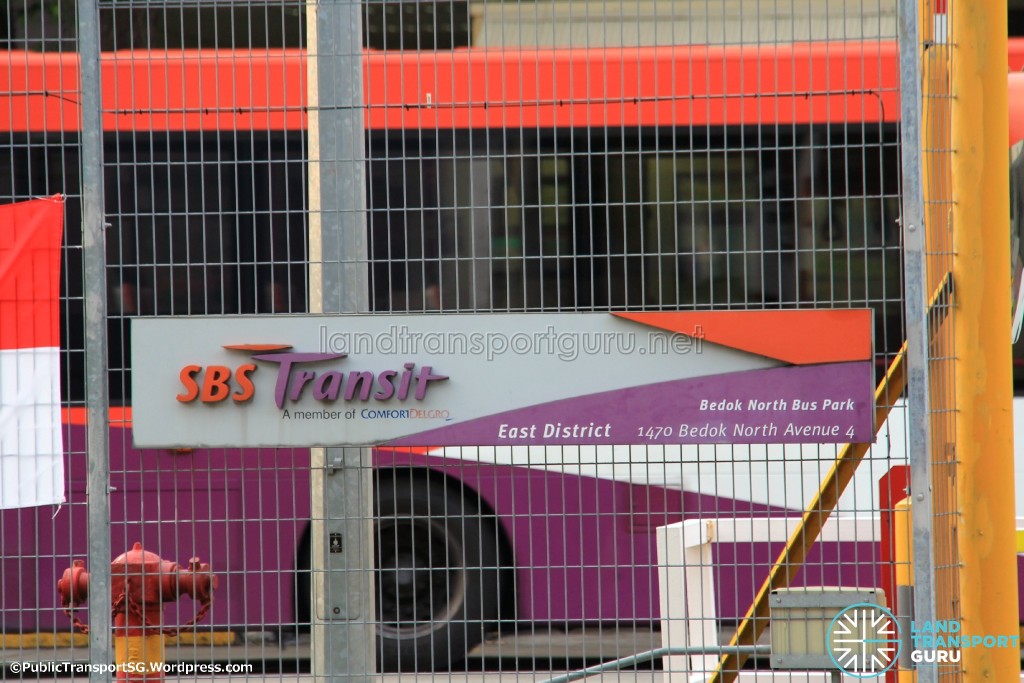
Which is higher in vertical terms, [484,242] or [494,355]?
[484,242]

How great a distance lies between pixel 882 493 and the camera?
14.2ft

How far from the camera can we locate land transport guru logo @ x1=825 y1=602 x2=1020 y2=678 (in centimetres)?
388

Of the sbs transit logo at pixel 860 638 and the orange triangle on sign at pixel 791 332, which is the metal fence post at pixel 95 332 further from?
the sbs transit logo at pixel 860 638

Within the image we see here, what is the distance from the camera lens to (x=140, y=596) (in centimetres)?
417

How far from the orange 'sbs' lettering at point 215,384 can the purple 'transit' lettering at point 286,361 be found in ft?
0.51

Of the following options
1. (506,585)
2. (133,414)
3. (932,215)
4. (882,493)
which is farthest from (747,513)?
(133,414)

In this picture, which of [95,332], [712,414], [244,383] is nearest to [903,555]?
[712,414]

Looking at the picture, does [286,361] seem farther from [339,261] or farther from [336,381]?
[339,261]

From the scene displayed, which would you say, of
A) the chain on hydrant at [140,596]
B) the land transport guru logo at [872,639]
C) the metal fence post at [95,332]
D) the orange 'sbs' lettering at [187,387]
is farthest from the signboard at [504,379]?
the land transport guru logo at [872,639]

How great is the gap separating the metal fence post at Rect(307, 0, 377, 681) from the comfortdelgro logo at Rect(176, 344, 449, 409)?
0.23 metres

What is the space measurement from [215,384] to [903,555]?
7.88ft

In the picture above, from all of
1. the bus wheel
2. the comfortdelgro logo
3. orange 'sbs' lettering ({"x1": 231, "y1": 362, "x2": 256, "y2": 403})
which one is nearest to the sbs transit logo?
the bus wheel

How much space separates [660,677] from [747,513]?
1.23 m

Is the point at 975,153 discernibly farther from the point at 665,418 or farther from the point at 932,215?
the point at 665,418
